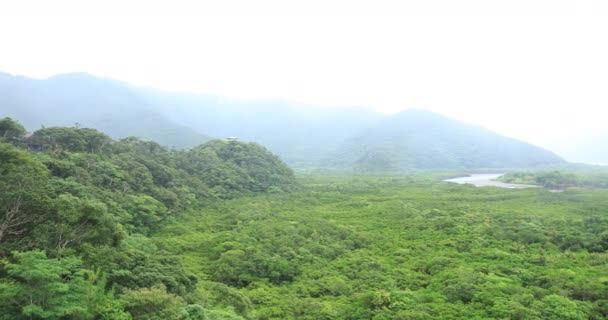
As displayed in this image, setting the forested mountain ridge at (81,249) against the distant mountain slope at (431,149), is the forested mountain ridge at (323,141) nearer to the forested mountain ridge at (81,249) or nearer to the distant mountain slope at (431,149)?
the distant mountain slope at (431,149)

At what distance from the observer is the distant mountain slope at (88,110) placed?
Result: 140250mm

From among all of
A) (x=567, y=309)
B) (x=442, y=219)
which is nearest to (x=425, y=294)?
(x=567, y=309)

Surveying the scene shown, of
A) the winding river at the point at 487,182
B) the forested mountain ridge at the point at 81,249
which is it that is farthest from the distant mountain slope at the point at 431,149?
the forested mountain ridge at the point at 81,249

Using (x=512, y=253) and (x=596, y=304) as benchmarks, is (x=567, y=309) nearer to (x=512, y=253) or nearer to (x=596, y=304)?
(x=596, y=304)

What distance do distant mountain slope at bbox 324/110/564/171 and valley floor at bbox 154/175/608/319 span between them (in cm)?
8429

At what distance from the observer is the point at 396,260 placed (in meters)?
25.8

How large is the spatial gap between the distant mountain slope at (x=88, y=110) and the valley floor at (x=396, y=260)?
95410mm

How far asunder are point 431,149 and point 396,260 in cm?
13099

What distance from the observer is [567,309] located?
16750mm

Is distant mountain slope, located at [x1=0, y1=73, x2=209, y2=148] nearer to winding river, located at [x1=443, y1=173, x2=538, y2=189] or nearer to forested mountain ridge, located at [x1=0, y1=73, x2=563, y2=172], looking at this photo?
forested mountain ridge, located at [x1=0, y1=73, x2=563, y2=172]

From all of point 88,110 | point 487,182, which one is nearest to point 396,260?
point 487,182

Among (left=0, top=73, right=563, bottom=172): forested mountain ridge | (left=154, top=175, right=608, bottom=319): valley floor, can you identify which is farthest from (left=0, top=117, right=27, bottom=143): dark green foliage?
(left=0, top=73, right=563, bottom=172): forested mountain ridge

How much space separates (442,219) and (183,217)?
78.0 feet

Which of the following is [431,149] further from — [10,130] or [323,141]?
[10,130]
